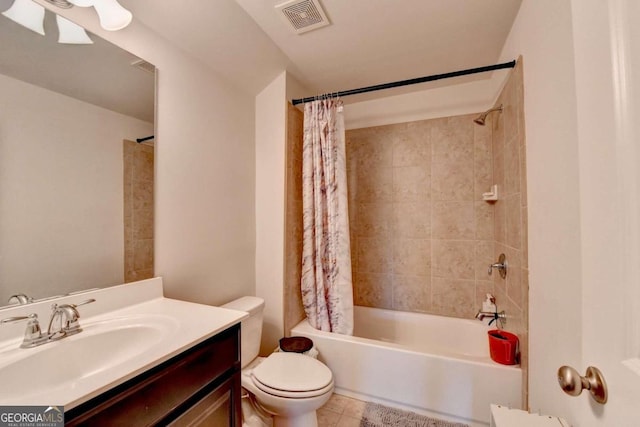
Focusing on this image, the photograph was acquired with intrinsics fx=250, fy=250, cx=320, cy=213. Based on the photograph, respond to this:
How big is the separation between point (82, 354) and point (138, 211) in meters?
0.60

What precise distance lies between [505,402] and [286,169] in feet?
6.22

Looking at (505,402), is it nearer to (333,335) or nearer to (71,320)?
(333,335)

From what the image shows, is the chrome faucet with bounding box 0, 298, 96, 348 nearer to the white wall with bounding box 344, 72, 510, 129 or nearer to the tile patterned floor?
the tile patterned floor

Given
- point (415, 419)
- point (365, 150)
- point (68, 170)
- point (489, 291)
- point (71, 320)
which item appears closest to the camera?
point (71, 320)

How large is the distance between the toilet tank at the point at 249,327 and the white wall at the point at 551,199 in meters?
1.43

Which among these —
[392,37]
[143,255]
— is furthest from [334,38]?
[143,255]

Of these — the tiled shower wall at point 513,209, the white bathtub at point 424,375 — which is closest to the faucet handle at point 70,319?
the white bathtub at point 424,375

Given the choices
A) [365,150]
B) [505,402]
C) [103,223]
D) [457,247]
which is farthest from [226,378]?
[365,150]

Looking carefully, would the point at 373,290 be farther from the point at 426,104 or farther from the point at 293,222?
the point at 426,104

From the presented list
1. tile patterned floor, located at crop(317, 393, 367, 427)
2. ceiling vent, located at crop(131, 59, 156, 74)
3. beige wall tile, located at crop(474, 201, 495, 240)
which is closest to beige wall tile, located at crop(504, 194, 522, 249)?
beige wall tile, located at crop(474, 201, 495, 240)

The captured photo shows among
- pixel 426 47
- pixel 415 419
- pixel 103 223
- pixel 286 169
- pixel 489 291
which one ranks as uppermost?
pixel 426 47

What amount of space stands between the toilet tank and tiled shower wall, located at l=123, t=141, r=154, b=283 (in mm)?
543

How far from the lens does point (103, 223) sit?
107cm

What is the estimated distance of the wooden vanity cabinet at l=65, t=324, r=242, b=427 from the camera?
0.60 meters
